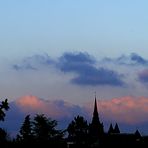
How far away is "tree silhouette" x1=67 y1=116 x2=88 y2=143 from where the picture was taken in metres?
162

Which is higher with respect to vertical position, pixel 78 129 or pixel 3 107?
pixel 78 129

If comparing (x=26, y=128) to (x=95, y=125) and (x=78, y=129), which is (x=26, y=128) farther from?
(x=95, y=125)

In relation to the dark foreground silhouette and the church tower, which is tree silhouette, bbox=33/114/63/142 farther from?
the church tower

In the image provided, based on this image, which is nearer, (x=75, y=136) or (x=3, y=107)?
(x=3, y=107)

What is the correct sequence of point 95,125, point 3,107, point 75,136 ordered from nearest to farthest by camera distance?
point 3,107 < point 75,136 < point 95,125

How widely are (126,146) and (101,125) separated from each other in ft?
231

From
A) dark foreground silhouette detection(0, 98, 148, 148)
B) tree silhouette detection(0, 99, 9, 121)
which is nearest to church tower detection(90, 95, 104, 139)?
dark foreground silhouette detection(0, 98, 148, 148)

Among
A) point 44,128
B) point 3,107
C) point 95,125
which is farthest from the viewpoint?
point 95,125

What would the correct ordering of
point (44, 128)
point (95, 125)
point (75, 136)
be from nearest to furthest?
point (44, 128), point (75, 136), point (95, 125)

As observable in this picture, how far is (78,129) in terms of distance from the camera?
6658 inches

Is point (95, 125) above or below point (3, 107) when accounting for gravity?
above

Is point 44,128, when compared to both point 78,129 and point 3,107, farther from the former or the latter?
point 3,107

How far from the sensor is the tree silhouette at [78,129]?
161875 mm

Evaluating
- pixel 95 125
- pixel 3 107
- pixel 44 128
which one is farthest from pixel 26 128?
pixel 3 107
